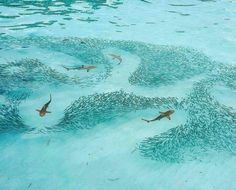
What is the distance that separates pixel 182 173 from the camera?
4.04m

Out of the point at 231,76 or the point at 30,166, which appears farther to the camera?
the point at 231,76

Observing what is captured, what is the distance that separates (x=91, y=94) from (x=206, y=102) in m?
2.25

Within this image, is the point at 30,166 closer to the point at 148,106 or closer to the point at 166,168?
the point at 166,168

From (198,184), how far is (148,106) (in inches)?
74.3

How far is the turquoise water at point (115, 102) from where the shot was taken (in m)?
4.00

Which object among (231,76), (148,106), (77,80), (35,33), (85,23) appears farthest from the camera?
(85,23)

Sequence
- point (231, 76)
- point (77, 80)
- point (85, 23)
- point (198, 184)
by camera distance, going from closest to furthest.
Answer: point (198, 184) → point (77, 80) → point (231, 76) → point (85, 23)

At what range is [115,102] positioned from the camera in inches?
214

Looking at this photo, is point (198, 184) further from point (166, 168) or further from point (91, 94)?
point (91, 94)

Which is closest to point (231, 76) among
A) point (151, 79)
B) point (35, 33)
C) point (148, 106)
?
point (151, 79)

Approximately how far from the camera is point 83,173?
12.9 ft

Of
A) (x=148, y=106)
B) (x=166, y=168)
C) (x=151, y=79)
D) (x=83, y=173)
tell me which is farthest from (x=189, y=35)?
(x=83, y=173)

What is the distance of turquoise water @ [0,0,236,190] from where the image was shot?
4.00 metres

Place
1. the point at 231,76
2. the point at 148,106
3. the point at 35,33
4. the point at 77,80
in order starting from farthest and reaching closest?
the point at 35,33 → the point at 231,76 → the point at 77,80 → the point at 148,106
